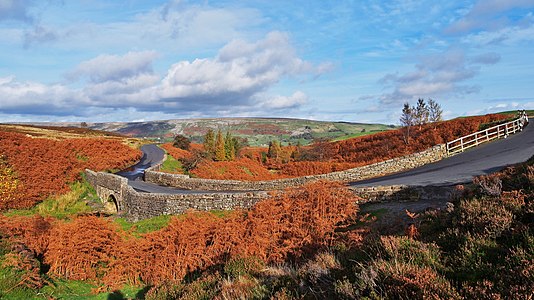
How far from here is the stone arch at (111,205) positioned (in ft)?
79.2

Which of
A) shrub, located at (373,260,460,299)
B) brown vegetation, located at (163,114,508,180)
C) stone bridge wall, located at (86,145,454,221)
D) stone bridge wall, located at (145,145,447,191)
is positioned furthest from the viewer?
brown vegetation, located at (163,114,508,180)

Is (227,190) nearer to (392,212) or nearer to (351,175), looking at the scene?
(351,175)

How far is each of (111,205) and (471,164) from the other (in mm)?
24551

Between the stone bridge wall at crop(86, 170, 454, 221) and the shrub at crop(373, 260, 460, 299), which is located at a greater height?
the shrub at crop(373, 260, 460, 299)

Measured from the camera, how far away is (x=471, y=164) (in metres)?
18.5

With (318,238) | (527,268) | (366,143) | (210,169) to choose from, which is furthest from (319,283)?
(366,143)

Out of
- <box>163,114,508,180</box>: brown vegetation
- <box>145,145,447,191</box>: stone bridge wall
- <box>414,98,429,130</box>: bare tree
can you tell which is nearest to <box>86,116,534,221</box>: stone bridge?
<box>145,145,447,191</box>: stone bridge wall

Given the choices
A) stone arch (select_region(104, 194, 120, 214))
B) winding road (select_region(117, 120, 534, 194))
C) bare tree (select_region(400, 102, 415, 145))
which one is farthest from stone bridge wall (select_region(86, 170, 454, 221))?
bare tree (select_region(400, 102, 415, 145))

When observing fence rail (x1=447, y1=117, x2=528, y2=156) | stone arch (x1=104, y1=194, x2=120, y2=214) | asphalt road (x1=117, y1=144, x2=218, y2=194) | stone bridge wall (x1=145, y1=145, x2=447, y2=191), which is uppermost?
fence rail (x1=447, y1=117, x2=528, y2=156)

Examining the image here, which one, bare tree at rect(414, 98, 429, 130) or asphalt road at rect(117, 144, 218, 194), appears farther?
bare tree at rect(414, 98, 429, 130)

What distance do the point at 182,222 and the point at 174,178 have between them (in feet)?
40.6

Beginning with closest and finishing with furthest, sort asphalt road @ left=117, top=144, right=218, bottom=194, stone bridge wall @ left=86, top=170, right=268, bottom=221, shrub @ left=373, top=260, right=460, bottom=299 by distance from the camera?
shrub @ left=373, top=260, right=460, bottom=299 < stone bridge wall @ left=86, top=170, right=268, bottom=221 < asphalt road @ left=117, top=144, right=218, bottom=194

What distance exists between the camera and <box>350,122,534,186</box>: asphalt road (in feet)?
51.6

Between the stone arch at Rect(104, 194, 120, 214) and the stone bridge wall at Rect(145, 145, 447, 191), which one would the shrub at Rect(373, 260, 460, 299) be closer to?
the stone bridge wall at Rect(145, 145, 447, 191)
